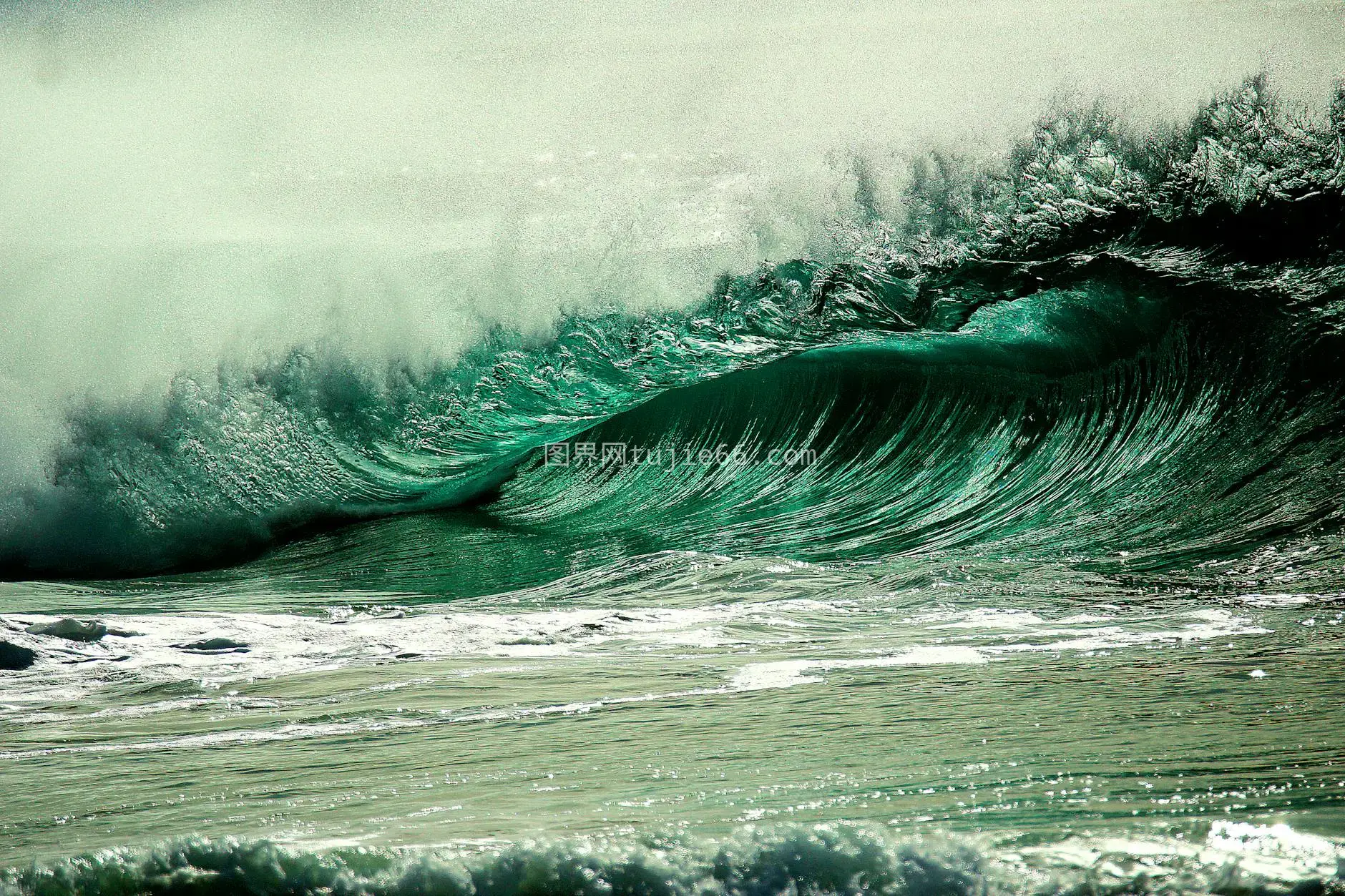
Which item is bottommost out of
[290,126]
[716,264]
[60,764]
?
[60,764]

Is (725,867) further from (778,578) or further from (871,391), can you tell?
(871,391)

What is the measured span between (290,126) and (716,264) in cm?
419

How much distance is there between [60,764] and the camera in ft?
6.68

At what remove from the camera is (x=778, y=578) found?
4.43 meters

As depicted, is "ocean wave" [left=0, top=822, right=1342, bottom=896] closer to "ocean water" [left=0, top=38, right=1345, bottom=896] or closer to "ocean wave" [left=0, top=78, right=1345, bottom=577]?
"ocean water" [left=0, top=38, right=1345, bottom=896]

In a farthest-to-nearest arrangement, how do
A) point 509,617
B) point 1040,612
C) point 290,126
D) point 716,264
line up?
point 290,126 → point 716,264 → point 509,617 → point 1040,612

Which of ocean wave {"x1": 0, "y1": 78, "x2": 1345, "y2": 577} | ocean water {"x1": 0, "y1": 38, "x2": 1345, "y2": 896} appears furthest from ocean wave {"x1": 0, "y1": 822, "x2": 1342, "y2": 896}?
ocean wave {"x1": 0, "y1": 78, "x2": 1345, "y2": 577}

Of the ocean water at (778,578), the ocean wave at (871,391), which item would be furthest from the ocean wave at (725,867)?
the ocean wave at (871,391)

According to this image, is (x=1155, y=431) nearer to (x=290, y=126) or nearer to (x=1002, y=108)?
(x=1002, y=108)

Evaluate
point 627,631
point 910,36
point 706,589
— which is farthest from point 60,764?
point 910,36

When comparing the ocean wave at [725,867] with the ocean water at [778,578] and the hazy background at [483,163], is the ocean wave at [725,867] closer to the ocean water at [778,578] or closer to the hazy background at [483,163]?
the ocean water at [778,578]

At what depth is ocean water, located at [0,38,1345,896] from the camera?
1.46m

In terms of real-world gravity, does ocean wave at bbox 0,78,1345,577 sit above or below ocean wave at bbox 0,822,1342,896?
above

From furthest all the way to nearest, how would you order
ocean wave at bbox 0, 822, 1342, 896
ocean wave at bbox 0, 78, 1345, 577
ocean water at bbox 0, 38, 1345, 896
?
ocean wave at bbox 0, 78, 1345, 577 < ocean water at bbox 0, 38, 1345, 896 < ocean wave at bbox 0, 822, 1342, 896
